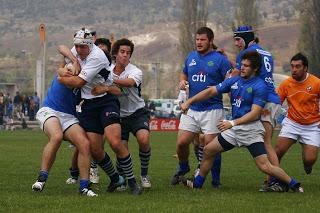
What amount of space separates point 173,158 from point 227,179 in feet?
20.8

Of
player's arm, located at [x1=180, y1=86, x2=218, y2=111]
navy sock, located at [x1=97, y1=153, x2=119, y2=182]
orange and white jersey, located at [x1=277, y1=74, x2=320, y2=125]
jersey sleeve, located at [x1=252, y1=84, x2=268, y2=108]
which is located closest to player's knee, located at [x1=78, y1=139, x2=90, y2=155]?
navy sock, located at [x1=97, y1=153, x2=119, y2=182]

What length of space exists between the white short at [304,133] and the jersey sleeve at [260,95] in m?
1.62

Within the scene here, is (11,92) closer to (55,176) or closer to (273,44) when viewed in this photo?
(55,176)

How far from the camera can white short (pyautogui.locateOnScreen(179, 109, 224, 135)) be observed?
529 inches

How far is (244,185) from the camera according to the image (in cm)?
1420

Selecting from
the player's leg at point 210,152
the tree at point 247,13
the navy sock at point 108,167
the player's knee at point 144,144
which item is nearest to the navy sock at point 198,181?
the player's leg at point 210,152

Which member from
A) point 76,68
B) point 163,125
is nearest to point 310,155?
point 76,68

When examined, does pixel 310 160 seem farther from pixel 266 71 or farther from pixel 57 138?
pixel 57 138

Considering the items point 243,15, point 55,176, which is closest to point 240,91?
point 55,176

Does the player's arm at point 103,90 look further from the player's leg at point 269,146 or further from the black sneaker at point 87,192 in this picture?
the player's leg at point 269,146

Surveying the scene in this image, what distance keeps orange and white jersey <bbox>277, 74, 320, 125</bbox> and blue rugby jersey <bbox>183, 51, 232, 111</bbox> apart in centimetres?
103

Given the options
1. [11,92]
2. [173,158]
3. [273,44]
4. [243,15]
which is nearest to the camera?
[173,158]

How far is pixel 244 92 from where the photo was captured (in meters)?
12.4

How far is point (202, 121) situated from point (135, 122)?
1.00 metres
